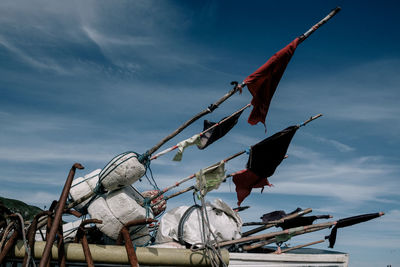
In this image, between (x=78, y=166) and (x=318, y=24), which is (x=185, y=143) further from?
(x=318, y=24)

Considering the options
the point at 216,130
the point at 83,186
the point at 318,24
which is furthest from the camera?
the point at 216,130

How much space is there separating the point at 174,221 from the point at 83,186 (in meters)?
1.46

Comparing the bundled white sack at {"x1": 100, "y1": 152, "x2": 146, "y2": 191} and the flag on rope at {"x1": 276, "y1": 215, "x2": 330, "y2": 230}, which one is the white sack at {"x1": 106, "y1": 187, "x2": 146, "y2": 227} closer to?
the bundled white sack at {"x1": 100, "y1": 152, "x2": 146, "y2": 191}

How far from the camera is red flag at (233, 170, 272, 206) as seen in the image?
716 cm

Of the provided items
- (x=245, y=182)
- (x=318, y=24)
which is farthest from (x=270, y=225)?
(x=318, y=24)

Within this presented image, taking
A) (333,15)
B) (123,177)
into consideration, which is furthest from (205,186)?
(333,15)

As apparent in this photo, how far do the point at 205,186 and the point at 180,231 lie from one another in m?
0.81

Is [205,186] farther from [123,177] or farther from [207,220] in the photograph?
[123,177]

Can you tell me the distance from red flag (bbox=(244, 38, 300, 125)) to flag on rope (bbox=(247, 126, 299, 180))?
19.8 inches

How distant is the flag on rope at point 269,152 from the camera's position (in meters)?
6.93

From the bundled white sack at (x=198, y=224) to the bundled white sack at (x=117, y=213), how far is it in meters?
0.42

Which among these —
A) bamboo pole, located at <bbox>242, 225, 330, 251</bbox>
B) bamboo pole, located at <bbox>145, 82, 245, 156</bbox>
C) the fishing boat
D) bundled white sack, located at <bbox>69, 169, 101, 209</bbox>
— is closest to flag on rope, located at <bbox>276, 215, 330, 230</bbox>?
the fishing boat

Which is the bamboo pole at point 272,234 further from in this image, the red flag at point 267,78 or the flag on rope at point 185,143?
the red flag at point 267,78

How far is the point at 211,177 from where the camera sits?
646cm
